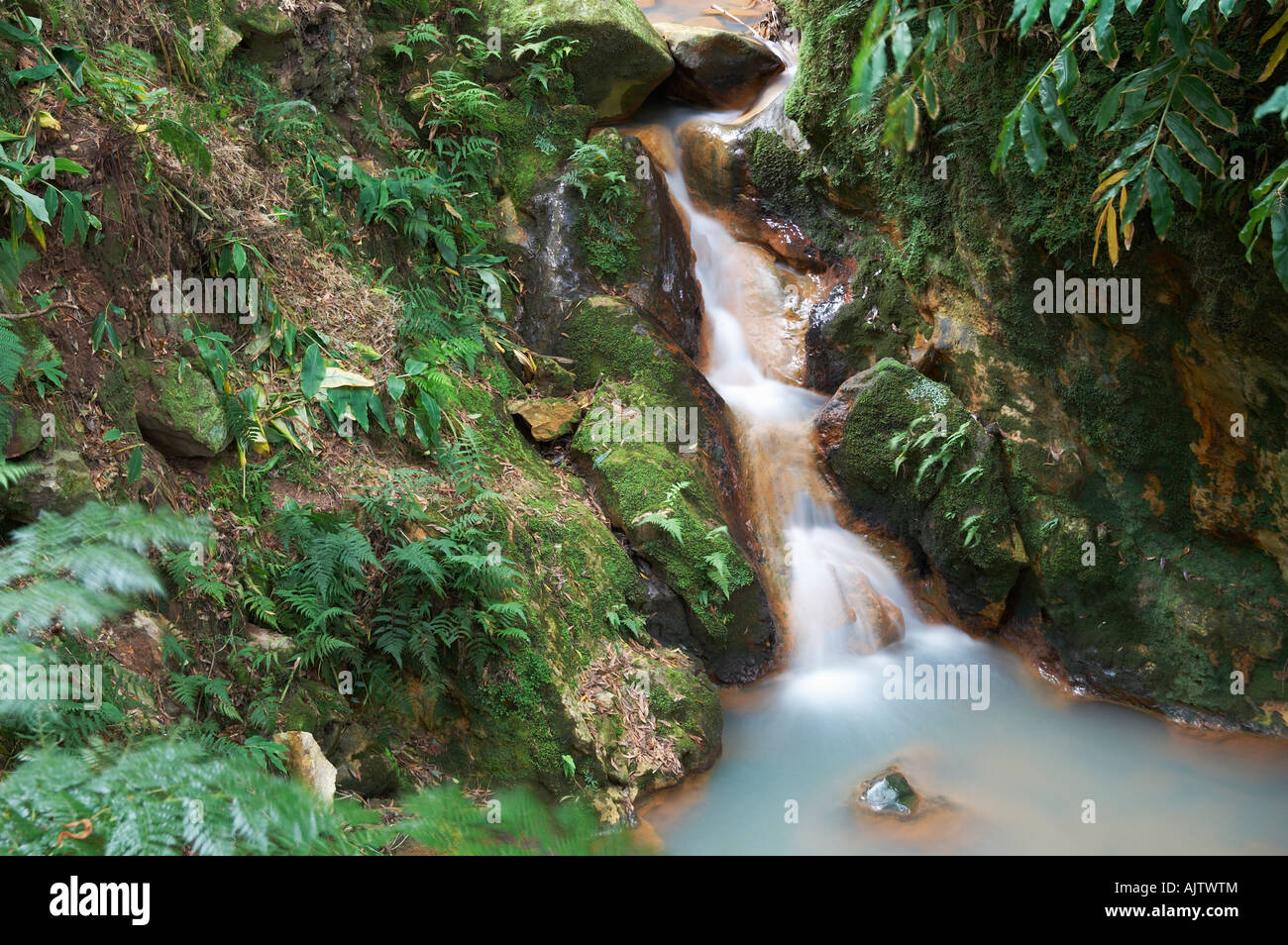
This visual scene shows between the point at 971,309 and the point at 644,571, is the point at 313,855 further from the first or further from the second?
the point at 971,309

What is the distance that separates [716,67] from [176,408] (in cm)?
751

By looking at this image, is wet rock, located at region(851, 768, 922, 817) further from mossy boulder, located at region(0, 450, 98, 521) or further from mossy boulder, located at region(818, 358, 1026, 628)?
mossy boulder, located at region(0, 450, 98, 521)

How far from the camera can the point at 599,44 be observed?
338 inches

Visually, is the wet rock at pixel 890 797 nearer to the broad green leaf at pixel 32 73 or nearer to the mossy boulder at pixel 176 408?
the mossy boulder at pixel 176 408

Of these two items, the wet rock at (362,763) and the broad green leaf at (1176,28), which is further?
the wet rock at (362,763)

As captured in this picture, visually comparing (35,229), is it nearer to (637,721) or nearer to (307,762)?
(307,762)

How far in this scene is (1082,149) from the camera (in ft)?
19.0

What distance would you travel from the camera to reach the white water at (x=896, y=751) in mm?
5234

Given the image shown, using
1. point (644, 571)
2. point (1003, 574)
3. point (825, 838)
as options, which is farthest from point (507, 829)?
point (1003, 574)

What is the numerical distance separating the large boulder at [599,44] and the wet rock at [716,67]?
0.37 m

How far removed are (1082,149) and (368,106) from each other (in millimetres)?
5581

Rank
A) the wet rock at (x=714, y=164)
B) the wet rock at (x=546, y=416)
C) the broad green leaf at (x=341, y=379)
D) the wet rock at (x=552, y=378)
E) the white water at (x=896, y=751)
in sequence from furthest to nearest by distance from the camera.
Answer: the wet rock at (x=714, y=164) < the wet rock at (x=552, y=378) < the wet rock at (x=546, y=416) < the white water at (x=896, y=751) < the broad green leaf at (x=341, y=379)

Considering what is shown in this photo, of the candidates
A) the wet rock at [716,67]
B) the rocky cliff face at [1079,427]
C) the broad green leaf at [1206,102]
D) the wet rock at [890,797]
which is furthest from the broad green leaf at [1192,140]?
the wet rock at [716,67]

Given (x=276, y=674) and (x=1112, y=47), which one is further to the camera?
(x=276, y=674)
